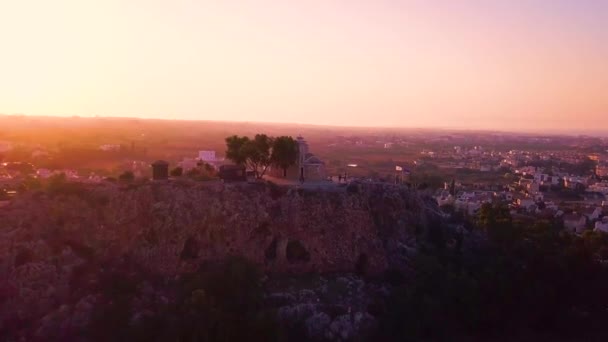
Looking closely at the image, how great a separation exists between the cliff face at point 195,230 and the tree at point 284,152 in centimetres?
381

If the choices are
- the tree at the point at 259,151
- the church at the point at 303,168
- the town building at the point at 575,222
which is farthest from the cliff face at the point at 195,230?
the town building at the point at 575,222

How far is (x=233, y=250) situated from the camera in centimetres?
3212

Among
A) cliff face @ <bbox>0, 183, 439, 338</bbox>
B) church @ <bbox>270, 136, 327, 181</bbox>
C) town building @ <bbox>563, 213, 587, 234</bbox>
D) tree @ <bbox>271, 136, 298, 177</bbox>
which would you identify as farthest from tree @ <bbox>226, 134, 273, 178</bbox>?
town building @ <bbox>563, 213, 587, 234</bbox>

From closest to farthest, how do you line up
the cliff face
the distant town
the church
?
the cliff face, the distant town, the church

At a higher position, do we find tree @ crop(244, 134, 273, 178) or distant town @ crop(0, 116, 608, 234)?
tree @ crop(244, 134, 273, 178)

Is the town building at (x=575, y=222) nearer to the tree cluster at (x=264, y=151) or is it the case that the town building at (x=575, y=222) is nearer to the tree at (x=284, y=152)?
the tree at (x=284, y=152)

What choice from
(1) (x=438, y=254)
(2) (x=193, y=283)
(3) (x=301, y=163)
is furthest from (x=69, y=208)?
(1) (x=438, y=254)

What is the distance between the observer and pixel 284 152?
124 ft

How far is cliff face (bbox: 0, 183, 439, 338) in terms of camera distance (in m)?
28.9

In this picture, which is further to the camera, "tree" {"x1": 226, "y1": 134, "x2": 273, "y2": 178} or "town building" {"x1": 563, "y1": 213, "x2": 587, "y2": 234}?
"town building" {"x1": 563, "y1": 213, "x2": 587, "y2": 234}

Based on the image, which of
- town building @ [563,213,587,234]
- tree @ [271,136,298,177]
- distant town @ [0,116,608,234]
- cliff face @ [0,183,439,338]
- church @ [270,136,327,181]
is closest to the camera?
cliff face @ [0,183,439,338]

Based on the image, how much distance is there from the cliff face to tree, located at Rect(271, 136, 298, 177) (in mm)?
3810

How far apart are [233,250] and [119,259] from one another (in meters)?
6.25

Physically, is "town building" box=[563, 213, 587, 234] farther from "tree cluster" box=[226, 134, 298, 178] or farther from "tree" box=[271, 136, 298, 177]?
"tree cluster" box=[226, 134, 298, 178]
